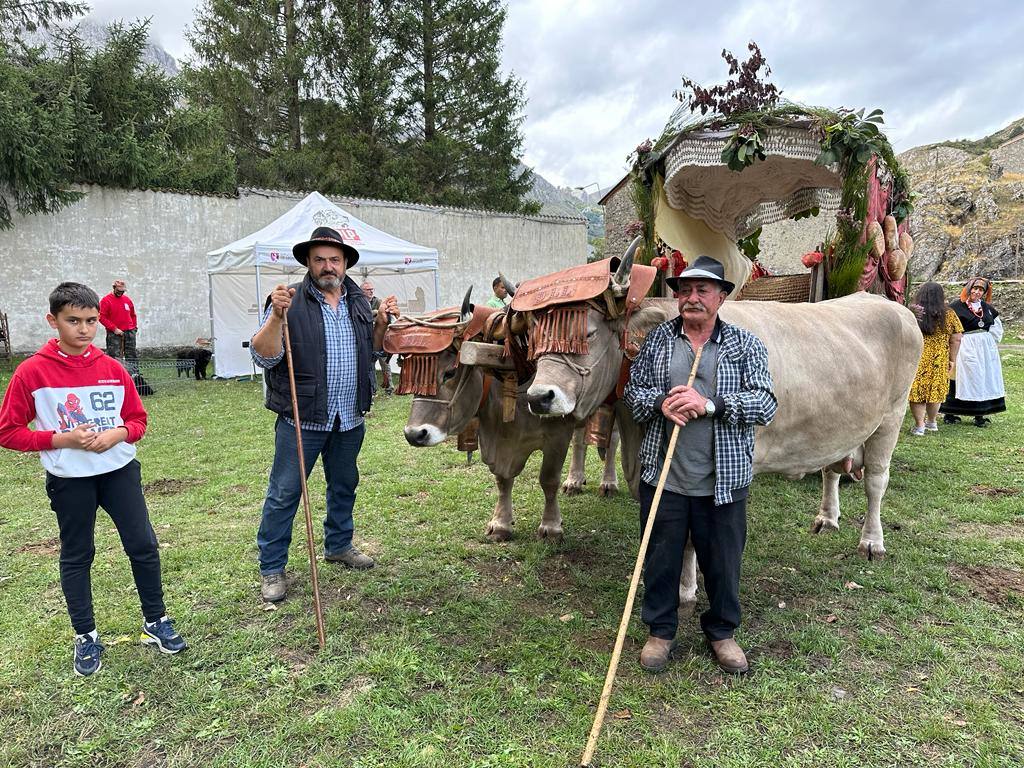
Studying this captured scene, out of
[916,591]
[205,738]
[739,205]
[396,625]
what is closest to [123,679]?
[205,738]

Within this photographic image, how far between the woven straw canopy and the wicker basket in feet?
1.68

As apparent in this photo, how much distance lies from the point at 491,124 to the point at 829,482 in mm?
22842

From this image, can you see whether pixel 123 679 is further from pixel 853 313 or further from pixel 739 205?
pixel 739 205

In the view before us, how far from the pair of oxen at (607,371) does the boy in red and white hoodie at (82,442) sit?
1.47 metres

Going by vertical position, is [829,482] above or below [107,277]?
below

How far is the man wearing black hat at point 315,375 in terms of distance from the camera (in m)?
3.65

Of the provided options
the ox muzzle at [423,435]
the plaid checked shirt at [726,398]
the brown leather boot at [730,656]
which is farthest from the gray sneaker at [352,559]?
the brown leather boot at [730,656]

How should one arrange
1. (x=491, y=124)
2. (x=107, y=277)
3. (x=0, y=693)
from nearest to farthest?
1. (x=0, y=693)
2. (x=107, y=277)
3. (x=491, y=124)

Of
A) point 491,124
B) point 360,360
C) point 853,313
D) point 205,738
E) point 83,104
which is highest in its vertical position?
point 491,124

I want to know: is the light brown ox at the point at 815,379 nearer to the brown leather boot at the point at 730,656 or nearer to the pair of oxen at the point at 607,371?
the pair of oxen at the point at 607,371

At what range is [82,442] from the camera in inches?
114

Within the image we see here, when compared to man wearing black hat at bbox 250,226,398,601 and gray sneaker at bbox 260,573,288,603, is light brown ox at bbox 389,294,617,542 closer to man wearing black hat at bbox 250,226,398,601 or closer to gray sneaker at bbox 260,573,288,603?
man wearing black hat at bbox 250,226,398,601

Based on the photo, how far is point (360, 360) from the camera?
3.89 m

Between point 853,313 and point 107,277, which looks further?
Result: point 107,277
